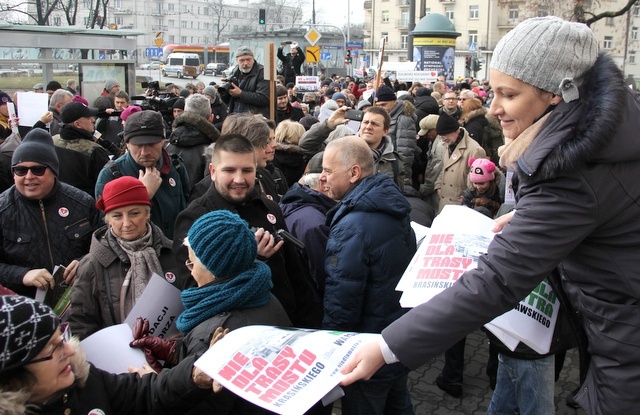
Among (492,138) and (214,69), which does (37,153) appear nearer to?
(492,138)

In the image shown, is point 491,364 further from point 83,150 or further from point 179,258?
point 83,150

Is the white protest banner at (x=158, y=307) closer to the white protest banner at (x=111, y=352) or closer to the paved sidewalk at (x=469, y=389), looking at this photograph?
the white protest banner at (x=111, y=352)

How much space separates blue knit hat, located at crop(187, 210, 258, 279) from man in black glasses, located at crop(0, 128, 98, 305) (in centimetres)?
152

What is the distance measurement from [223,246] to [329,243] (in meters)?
1.04

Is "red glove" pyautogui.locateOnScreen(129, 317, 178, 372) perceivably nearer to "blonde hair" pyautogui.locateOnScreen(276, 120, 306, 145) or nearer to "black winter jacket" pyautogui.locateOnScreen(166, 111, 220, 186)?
"black winter jacket" pyautogui.locateOnScreen(166, 111, 220, 186)

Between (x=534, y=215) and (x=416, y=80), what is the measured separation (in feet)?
42.6

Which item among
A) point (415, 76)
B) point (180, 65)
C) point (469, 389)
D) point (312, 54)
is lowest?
point (469, 389)

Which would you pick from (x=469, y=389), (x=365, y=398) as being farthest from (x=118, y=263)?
(x=469, y=389)

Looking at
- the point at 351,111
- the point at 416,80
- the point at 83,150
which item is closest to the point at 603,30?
the point at 416,80

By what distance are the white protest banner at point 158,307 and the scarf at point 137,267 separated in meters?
0.16

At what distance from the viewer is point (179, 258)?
3393mm

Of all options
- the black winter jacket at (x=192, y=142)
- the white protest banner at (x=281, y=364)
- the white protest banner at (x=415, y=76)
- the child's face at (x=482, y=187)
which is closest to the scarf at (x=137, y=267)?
the white protest banner at (x=281, y=364)

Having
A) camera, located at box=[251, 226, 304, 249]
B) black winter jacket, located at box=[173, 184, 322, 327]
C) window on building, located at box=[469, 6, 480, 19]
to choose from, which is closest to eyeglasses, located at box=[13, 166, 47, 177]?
black winter jacket, located at box=[173, 184, 322, 327]

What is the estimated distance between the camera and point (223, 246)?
8.48 ft
